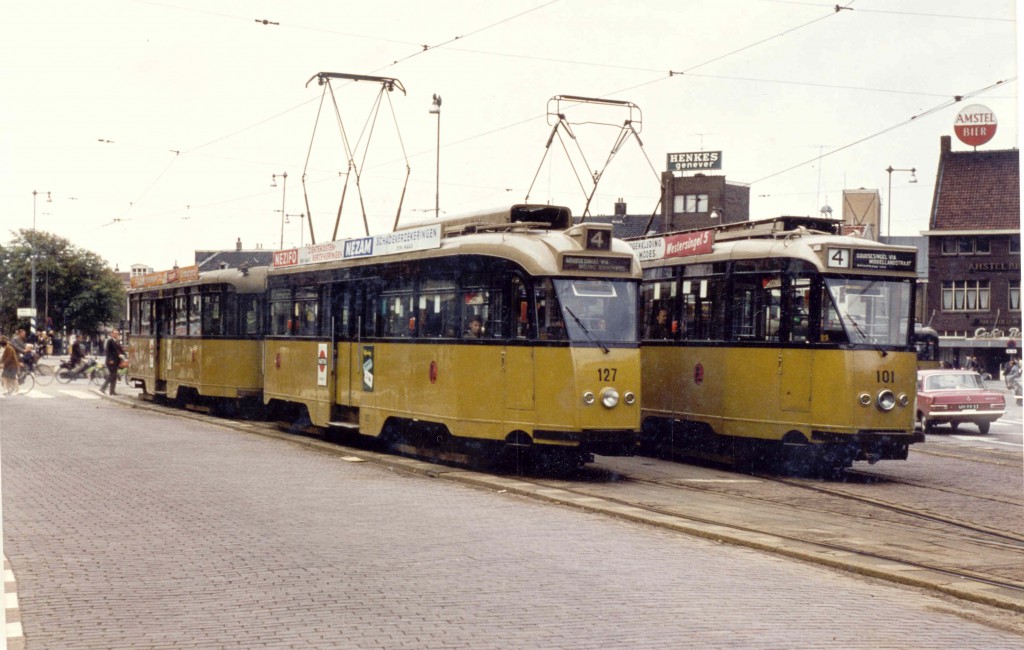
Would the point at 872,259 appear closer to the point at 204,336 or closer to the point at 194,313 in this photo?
the point at 204,336

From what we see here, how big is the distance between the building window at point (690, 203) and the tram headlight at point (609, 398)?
67399 mm

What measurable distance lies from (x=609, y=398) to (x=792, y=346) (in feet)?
9.46

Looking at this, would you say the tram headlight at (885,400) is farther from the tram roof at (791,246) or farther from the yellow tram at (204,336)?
the yellow tram at (204,336)

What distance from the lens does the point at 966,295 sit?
2131 cm

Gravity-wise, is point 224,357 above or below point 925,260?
below

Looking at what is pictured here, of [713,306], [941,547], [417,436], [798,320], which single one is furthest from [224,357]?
[941,547]

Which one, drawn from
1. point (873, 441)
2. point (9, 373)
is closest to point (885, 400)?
point (873, 441)

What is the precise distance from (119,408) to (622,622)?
896 inches

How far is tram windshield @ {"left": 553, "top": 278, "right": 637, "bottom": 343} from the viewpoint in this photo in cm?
1559

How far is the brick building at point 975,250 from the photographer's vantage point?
16.0m

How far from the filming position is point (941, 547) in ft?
36.8

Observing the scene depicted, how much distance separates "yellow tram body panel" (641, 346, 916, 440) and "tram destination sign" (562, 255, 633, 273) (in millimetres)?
2515

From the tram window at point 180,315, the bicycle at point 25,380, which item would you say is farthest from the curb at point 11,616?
the tram window at point 180,315

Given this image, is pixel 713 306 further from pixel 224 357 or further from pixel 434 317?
pixel 224 357
